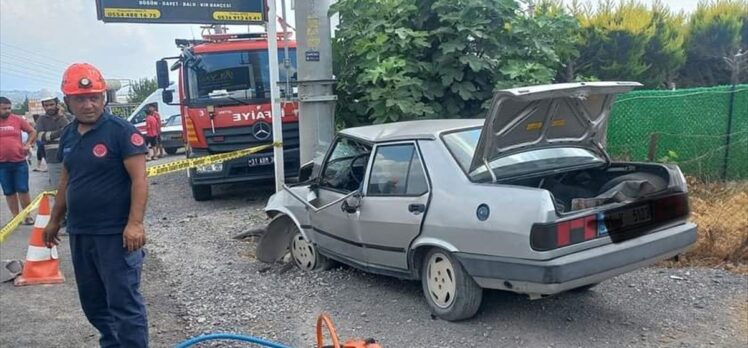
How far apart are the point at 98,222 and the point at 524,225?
2.52m

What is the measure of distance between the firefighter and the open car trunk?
245 cm

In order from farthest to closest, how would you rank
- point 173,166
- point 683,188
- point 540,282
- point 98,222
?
point 173,166 → point 683,188 → point 540,282 → point 98,222

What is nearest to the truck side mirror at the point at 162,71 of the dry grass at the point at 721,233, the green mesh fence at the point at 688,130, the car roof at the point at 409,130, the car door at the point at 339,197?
the car door at the point at 339,197

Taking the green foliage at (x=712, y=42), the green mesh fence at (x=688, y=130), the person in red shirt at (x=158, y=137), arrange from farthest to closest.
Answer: the person in red shirt at (x=158, y=137)
the green foliage at (x=712, y=42)
the green mesh fence at (x=688, y=130)

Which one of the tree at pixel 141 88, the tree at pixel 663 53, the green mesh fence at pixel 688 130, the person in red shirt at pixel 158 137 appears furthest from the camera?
the tree at pixel 141 88

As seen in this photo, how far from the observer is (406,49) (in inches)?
321

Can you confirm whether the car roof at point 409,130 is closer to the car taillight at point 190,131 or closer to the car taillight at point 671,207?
the car taillight at point 671,207

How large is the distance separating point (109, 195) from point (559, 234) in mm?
2667

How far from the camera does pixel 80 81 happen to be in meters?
3.65

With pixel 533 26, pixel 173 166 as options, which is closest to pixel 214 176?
pixel 173 166

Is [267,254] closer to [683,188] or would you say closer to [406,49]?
[406,49]

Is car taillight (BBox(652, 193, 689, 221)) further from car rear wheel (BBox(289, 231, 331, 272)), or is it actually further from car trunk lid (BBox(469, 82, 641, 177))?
car rear wheel (BBox(289, 231, 331, 272))

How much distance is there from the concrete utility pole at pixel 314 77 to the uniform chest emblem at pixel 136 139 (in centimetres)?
450

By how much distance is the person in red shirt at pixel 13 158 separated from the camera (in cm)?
855
